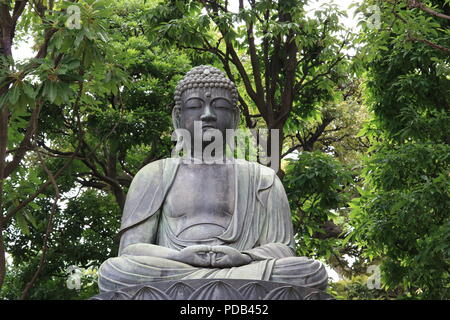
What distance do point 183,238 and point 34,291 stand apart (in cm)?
580

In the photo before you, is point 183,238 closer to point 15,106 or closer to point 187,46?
point 15,106

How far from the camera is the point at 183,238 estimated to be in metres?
9.78

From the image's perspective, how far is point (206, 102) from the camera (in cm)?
1040

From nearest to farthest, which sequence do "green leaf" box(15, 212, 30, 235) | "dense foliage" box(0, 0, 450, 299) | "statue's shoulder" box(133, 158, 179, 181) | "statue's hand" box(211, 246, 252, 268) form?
"statue's hand" box(211, 246, 252, 268)
"statue's shoulder" box(133, 158, 179, 181)
"green leaf" box(15, 212, 30, 235)
"dense foliage" box(0, 0, 450, 299)

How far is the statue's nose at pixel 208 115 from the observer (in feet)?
33.8

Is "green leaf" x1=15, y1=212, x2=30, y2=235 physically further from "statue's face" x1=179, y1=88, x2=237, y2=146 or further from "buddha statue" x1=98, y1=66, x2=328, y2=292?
"statue's face" x1=179, y1=88, x2=237, y2=146

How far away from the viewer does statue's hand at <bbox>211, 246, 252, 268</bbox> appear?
360 inches

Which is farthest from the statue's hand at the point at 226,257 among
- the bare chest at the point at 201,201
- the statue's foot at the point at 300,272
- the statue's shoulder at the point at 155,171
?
the statue's shoulder at the point at 155,171

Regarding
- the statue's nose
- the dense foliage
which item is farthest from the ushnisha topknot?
the dense foliage

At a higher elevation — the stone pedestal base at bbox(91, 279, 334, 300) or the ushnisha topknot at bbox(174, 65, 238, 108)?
the ushnisha topknot at bbox(174, 65, 238, 108)

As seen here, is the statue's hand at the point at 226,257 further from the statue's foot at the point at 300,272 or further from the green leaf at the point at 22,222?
the green leaf at the point at 22,222

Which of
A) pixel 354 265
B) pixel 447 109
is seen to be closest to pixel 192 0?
pixel 447 109

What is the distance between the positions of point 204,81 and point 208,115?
1.23 feet

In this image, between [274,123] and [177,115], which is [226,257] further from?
[274,123]
